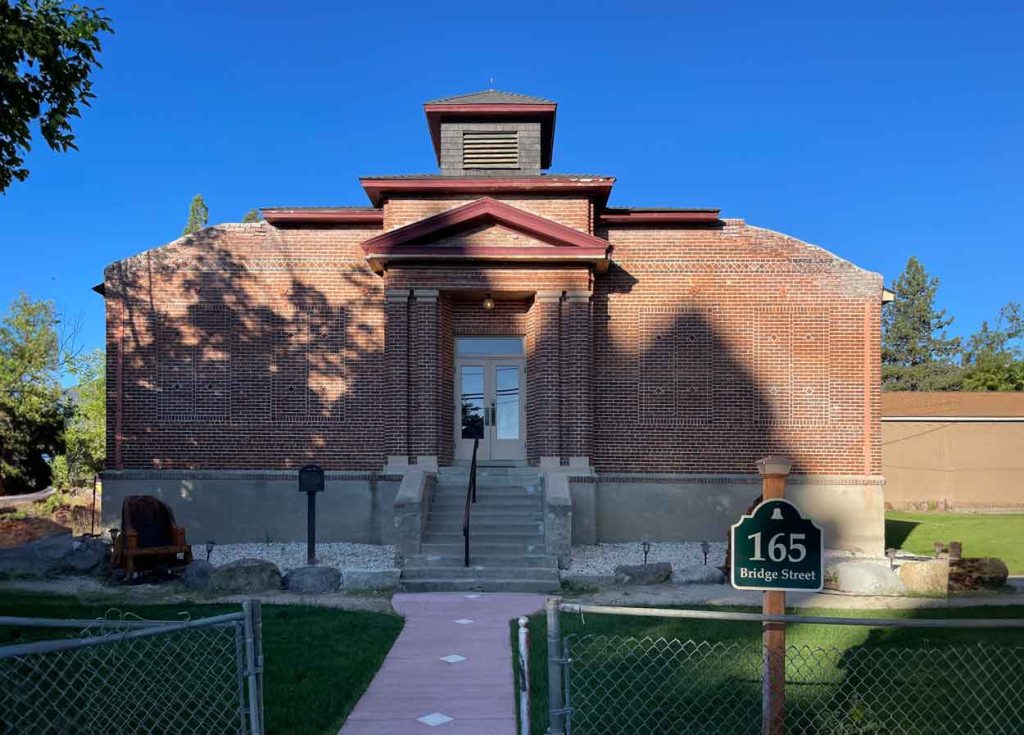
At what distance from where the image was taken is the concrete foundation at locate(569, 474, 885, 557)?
16.8 metres

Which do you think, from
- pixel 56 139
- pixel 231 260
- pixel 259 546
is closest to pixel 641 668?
pixel 56 139

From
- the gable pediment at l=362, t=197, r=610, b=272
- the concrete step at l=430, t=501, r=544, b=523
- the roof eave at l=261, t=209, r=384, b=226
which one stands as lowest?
the concrete step at l=430, t=501, r=544, b=523

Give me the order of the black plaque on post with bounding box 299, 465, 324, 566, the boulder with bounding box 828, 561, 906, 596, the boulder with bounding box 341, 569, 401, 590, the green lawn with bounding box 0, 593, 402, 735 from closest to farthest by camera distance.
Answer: the green lawn with bounding box 0, 593, 402, 735 → the boulder with bounding box 828, 561, 906, 596 → the boulder with bounding box 341, 569, 401, 590 → the black plaque on post with bounding box 299, 465, 324, 566

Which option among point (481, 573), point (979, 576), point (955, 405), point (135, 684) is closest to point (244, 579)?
point (481, 573)

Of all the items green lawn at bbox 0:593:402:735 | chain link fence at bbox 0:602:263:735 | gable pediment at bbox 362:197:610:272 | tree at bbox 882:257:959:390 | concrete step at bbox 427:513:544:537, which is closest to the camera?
chain link fence at bbox 0:602:263:735

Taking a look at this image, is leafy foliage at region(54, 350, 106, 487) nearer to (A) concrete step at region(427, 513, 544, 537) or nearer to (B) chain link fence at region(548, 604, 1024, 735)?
(A) concrete step at region(427, 513, 544, 537)

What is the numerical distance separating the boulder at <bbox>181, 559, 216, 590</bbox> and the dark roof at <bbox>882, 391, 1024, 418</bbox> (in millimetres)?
24911

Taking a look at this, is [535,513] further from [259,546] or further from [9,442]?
[9,442]

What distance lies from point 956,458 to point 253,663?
97.4 feet

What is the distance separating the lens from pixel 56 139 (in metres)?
10.5

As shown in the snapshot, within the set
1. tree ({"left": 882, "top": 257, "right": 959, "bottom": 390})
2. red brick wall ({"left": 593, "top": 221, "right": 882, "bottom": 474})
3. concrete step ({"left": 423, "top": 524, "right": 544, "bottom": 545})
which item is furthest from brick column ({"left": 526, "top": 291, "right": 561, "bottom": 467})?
tree ({"left": 882, "top": 257, "right": 959, "bottom": 390})

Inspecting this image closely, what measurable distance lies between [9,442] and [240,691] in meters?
26.2

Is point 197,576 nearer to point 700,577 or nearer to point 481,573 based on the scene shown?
point 481,573

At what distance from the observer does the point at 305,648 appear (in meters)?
8.71
